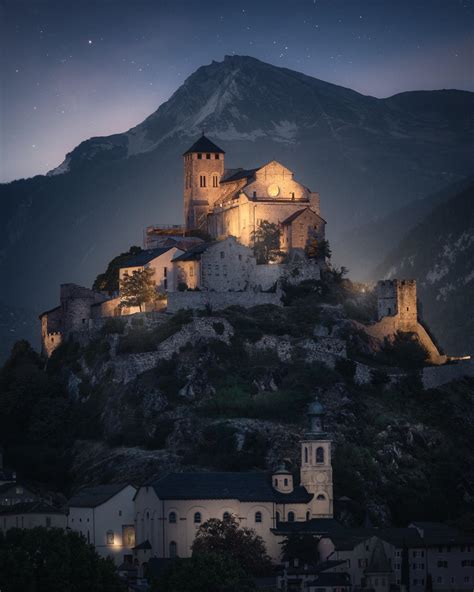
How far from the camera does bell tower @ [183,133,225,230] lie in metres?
154

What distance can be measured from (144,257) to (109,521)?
105 feet

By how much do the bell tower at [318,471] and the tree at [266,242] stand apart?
Result: 1011 inches

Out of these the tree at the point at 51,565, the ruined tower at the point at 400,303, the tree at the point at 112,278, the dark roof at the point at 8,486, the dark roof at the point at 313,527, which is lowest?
the tree at the point at 51,565

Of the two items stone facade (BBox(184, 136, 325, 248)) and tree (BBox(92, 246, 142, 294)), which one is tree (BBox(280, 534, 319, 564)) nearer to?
stone facade (BBox(184, 136, 325, 248))

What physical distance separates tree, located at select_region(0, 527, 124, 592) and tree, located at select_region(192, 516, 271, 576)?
8.88m

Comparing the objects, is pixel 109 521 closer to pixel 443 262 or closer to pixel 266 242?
pixel 266 242

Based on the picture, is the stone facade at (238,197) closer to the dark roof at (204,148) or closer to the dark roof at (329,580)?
the dark roof at (204,148)

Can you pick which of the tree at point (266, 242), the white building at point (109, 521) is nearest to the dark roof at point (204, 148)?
the tree at point (266, 242)

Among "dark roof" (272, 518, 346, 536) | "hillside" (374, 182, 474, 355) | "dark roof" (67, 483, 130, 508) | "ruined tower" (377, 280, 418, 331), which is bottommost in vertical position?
"dark roof" (272, 518, 346, 536)

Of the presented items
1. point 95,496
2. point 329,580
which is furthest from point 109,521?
point 329,580

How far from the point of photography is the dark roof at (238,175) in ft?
496

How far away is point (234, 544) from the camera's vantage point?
111812mm

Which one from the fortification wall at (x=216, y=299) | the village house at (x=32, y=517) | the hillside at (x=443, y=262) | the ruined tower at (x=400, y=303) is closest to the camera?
the village house at (x=32, y=517)

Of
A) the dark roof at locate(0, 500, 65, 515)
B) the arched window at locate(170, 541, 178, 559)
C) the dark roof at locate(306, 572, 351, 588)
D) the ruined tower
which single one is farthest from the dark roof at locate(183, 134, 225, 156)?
the dark roof at locate(306, 572, 351, 588)
